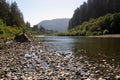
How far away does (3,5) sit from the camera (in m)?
120

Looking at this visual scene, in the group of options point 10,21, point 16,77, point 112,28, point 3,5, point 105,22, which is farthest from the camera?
point 105,22

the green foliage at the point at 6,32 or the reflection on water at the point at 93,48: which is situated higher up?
the green foliage at the point at 6,32

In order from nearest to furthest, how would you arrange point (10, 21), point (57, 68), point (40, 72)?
point (40, 72), point (57, 68), point (10, 21)

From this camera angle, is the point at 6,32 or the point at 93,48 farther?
the point at 6,32

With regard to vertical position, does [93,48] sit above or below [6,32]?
below

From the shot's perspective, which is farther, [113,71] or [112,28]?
[112,28]

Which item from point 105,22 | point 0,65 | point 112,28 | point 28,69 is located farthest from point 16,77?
point 105,22

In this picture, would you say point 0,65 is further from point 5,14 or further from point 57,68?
point 5,14

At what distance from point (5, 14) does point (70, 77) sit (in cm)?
10720

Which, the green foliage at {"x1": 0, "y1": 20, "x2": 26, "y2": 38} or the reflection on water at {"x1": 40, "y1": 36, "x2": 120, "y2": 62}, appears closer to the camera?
the reflection on water at {"x1": 40, "y1": 36, "x2": 120, "y2": 62}

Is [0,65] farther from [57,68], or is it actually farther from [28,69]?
[57,68]

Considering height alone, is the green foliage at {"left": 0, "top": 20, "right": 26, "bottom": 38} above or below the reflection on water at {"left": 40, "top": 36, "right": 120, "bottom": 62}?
above

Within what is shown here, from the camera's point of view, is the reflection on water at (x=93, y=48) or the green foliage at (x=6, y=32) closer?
the reflection on water at (x=93, y=48)

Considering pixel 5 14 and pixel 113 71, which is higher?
pixel 5 14
